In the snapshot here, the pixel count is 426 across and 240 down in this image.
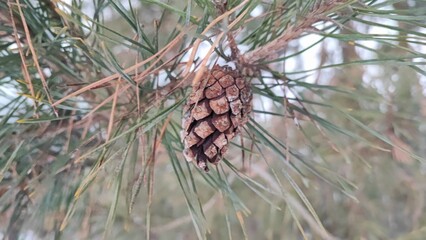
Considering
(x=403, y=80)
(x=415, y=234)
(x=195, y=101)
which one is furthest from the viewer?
(x=403, y=80)

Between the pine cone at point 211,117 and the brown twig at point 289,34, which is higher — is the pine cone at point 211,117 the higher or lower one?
the lower one

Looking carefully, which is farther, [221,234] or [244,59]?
[221,234]

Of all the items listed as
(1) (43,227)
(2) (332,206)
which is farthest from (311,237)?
(1) (43,227)

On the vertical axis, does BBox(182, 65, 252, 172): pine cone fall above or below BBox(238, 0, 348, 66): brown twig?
below

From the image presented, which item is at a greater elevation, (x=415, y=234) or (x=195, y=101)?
(x=195, y=101)

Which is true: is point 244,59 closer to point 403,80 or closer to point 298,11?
point 298,11

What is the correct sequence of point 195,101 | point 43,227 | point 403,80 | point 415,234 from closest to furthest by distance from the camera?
point 195,101
point 43,227
point 415,234
point 403,80

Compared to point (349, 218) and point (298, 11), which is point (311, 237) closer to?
point (349, 218)
